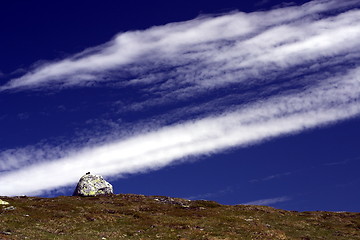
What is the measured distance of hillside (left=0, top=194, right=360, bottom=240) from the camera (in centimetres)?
4312

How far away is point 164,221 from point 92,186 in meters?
30.5

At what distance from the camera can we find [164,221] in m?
51.1

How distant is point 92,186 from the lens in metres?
78.5

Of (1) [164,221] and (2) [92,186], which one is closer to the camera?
(1) [164,221]

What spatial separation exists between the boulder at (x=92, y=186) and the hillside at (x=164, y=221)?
6.83 meters

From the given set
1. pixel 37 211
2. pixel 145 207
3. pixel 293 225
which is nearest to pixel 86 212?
pixel 37 211

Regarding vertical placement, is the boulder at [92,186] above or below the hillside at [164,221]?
above

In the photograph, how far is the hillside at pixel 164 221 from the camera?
43.1m

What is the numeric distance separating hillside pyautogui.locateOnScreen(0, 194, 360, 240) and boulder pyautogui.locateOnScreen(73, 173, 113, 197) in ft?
22.4

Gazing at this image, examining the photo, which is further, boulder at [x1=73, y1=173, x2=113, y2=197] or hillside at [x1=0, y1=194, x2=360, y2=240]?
boulder at [x1=73, y1=173, x2=113, y2=197]

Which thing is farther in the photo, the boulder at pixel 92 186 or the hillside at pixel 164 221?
the boulder at pixel 92 186

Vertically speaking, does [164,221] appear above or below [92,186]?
below

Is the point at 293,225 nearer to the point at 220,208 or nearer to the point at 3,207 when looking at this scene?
the point at 220,208

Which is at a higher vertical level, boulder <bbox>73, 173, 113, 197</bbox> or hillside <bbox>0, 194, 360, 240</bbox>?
boulder <bbox>73, 173, 113, 197</bbox>
